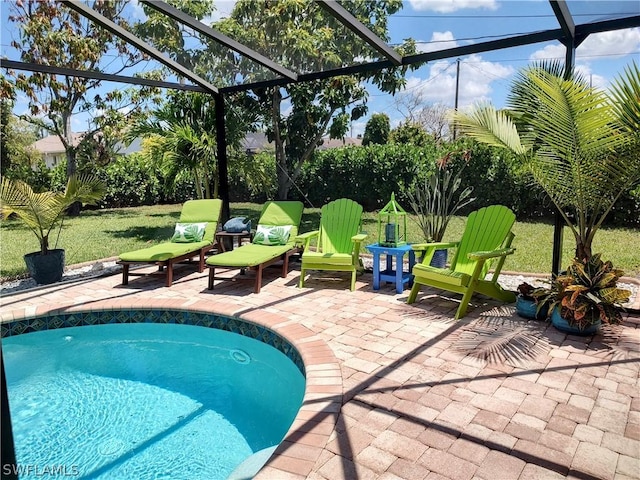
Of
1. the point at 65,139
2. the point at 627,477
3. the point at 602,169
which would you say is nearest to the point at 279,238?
the point at 602,169

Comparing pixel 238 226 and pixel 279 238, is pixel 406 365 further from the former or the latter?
pixel 238 226

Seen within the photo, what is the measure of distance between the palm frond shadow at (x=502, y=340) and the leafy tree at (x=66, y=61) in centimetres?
1076

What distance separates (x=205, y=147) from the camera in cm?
775

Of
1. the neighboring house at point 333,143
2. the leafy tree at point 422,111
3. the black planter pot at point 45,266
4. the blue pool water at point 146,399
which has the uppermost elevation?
the leafy tree at point 422,111

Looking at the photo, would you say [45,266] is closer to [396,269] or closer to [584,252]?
[396,269]

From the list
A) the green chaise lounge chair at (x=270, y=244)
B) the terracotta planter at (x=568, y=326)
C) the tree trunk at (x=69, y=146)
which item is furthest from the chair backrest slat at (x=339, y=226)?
the tree trunk at (x=69, y=146)

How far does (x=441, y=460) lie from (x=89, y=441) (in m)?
2.48

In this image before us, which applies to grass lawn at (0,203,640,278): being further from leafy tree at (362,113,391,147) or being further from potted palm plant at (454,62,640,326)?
leafy tree at (362,113,391,147)

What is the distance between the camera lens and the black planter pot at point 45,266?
6070 mm

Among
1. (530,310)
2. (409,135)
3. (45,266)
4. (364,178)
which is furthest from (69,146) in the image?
(530,310)

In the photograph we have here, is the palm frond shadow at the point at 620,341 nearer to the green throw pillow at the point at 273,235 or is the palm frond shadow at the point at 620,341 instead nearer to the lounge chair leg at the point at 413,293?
the lounge chair leg at the point at 413,293

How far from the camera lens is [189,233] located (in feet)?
22.0

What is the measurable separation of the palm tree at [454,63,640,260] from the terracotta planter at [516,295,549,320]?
62 cm

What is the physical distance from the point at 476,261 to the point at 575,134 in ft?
4.80
